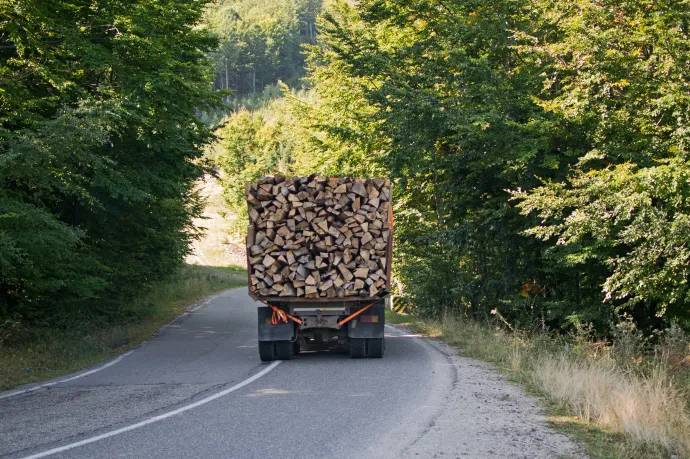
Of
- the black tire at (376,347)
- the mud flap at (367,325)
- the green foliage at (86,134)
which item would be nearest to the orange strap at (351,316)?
the mud flap at (367,325)

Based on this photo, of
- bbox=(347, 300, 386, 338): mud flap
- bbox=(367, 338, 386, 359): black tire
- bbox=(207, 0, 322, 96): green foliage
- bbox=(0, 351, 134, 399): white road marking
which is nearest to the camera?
bbox=(0, 351, 134, 399): white road marking

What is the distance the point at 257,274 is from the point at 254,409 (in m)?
4.49

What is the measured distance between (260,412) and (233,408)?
1.46ft

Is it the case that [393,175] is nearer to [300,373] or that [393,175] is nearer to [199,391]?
[300,373]

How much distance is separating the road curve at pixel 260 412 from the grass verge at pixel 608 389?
0.44 metres

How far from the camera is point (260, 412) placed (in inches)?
324

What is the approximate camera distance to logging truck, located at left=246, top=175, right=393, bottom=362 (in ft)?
41.3

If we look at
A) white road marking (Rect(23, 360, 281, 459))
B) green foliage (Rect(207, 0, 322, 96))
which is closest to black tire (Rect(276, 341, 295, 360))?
white road marking (Rect(23, 360, 281, 459))

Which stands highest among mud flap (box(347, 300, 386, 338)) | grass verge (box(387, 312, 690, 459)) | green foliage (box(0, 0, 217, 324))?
green foliage (box(0, 0, 217, 324))

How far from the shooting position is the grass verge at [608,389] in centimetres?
658

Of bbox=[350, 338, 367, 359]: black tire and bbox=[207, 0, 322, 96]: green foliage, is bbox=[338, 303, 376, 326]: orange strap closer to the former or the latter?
bbox=[350, 338, 367, 359]: black tire

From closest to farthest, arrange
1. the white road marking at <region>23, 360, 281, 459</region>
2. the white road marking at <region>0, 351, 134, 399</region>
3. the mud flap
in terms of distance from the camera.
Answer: the white road marking at <region>23, 360, 281, 459</region>
the white road marking at <region>0, 351, 134, 399</region>
the mud flap

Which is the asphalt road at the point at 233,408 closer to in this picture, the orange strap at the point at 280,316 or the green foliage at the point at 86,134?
the orange strap at the point at 280,316

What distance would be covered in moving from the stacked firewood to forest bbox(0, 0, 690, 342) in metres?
3.02
